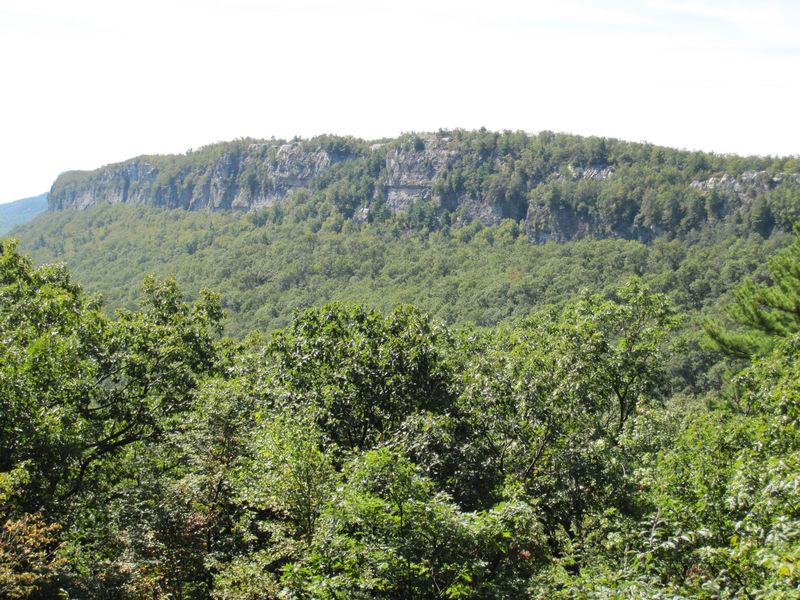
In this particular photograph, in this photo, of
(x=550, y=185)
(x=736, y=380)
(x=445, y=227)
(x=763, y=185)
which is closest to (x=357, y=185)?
(x=445, y=227)

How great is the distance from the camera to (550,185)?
15325cm

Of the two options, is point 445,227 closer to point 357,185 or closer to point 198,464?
point 357,185

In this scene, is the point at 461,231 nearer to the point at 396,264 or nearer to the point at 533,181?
the point at 533,181

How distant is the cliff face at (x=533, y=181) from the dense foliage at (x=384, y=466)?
402 feet

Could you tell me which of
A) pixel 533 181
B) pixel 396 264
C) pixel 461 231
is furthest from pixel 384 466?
pixel 533 181

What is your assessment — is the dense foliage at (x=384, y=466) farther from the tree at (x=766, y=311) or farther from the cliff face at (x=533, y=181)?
the cliff face at (x=533, y=181)

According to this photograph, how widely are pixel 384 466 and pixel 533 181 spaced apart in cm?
15909

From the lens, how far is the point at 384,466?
8664mm

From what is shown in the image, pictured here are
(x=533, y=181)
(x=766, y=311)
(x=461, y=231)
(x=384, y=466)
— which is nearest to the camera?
(x=384, y=466)

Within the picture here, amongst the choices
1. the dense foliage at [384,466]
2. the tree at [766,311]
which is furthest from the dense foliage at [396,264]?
the dense foliage at [384,466]

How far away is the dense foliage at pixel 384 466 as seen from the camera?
823 centimetres

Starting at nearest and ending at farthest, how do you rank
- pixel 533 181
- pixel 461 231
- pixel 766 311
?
pixel 766 311
pixel 461 231
pixel 533 181

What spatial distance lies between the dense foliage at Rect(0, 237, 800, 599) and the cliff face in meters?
122

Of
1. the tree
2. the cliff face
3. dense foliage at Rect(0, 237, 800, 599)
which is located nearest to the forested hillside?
the cliff face
